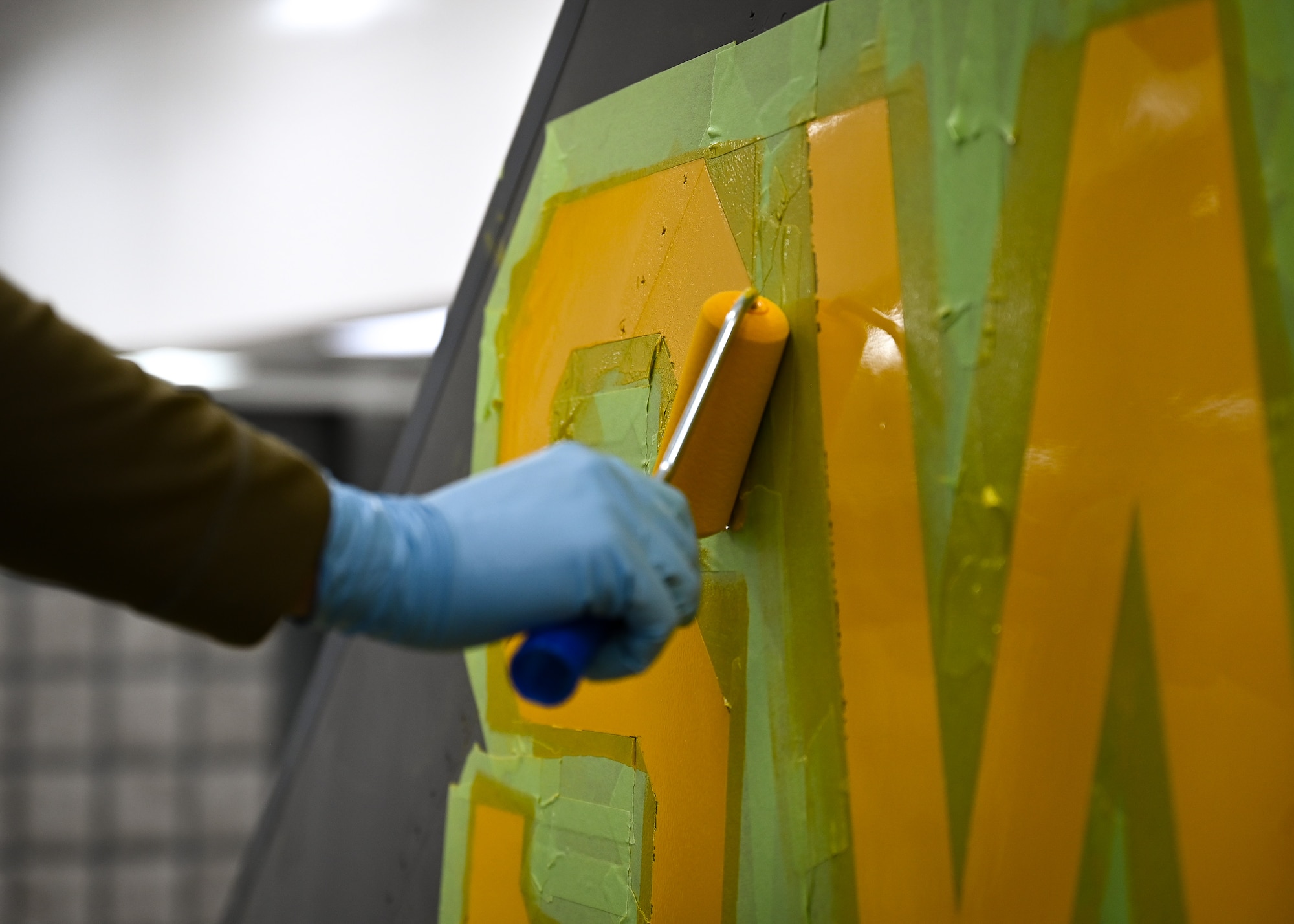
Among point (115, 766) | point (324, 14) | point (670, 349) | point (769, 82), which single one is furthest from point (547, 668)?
point (115, 766)

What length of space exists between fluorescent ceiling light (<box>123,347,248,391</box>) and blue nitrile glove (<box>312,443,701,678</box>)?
69.1 inches

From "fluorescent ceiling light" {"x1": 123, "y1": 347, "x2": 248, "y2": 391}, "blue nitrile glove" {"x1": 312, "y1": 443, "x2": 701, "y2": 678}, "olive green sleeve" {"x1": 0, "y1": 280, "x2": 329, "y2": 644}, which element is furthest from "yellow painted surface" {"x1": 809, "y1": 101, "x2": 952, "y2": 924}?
"fluorescent ceiling light" {"x1": 123, "y1": 347, "x2": 248, "y2": 391}

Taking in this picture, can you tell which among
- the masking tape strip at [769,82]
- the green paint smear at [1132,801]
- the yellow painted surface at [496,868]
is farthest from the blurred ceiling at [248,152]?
the green paint smear at [1132,801]

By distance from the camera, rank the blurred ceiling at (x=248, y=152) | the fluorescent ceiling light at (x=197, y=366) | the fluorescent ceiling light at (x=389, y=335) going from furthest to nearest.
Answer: the fluorescent ceiling light at (x=197, y=366)
the fluorescent ceiling light at (x=389, y=335)
the blurred ceiling at (x=248, y=152)

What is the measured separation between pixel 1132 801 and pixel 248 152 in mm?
1873

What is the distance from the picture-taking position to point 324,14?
185 centimetres

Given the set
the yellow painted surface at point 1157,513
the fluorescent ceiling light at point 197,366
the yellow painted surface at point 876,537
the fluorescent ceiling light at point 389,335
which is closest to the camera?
the yellow painted surface at point 1157,513

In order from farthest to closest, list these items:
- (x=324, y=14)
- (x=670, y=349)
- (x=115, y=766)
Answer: (x=115, y=766), (x=324, y=14), (x=670, y=349)

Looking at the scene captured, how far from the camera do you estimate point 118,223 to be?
212cm

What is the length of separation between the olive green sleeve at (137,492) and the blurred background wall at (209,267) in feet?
4.01

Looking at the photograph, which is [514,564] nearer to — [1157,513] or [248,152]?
[1157,513]

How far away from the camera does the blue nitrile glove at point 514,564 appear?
520mm

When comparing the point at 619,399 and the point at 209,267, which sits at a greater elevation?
the point at 209,267

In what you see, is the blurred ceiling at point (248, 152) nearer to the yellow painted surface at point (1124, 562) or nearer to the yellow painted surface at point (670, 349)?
the yellow painted surface at point (670, 349)
